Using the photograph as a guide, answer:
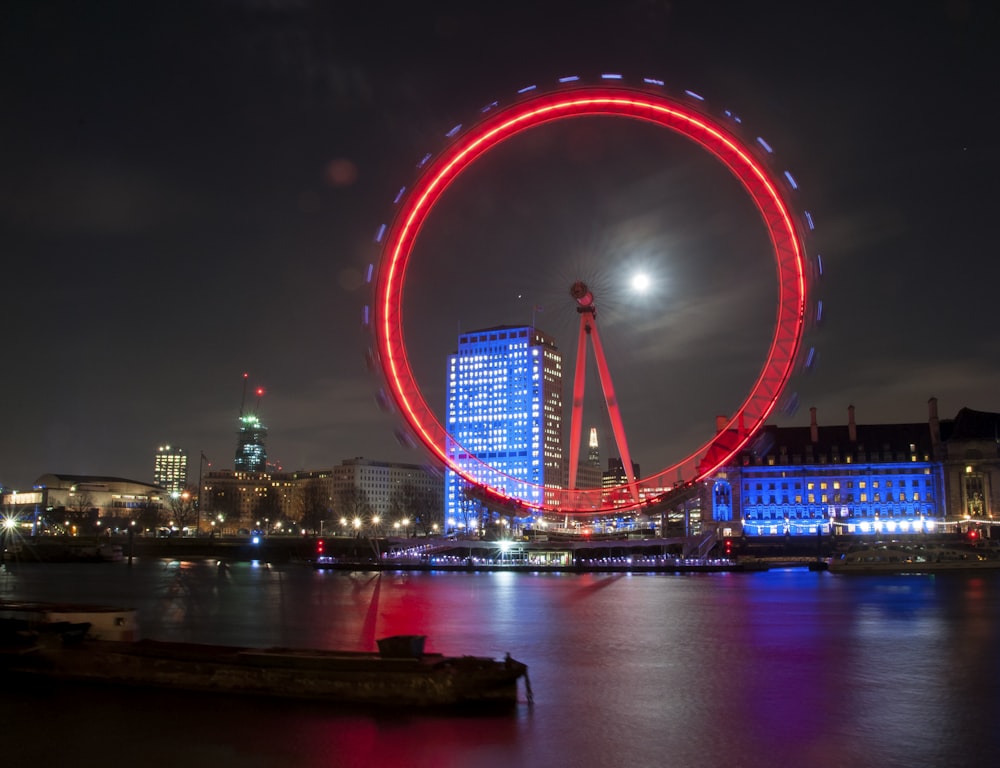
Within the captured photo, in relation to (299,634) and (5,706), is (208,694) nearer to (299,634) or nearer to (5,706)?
(5,706)

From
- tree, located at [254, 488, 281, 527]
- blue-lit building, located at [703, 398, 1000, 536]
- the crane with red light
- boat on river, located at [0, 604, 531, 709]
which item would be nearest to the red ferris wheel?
the crane with red light

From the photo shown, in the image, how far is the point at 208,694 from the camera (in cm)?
2514

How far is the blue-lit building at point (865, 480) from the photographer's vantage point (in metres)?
123

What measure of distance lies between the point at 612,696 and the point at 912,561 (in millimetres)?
78455

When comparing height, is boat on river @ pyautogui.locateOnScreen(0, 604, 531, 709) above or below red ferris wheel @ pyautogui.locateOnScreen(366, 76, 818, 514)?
below

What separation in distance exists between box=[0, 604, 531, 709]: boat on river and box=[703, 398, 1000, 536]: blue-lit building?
4133 inches

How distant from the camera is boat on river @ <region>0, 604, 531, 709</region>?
2320cm

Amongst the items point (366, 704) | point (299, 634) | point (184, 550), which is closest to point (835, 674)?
point (366, 704)

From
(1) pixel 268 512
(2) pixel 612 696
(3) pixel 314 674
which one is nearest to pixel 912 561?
(2) pixel 612 696

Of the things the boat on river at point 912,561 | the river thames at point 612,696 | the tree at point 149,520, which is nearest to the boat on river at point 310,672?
the river thames at point 612,696

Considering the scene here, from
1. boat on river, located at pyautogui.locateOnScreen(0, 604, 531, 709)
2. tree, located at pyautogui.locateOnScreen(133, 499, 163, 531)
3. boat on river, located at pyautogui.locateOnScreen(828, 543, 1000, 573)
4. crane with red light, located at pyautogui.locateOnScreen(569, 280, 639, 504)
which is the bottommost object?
boat on river, located at pyautogui.locateOnScreen(828, 543, 1000, 573)

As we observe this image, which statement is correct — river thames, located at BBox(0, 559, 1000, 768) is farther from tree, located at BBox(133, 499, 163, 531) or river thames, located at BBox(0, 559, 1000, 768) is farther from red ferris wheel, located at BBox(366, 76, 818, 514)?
tree, located at BBox(133, 499, 163, 531)

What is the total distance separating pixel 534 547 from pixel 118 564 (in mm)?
53903

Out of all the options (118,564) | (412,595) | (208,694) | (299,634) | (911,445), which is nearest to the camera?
(208,694)
